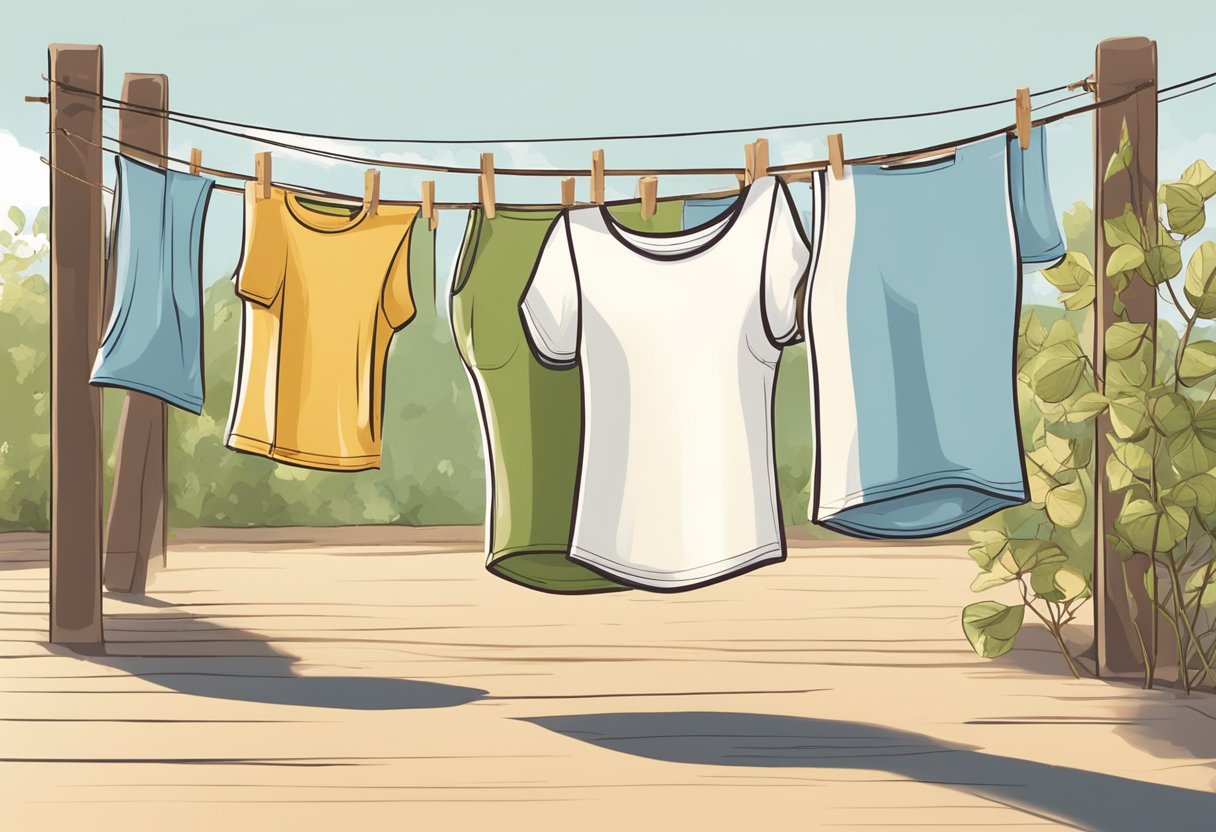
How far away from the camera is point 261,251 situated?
3.01 metres

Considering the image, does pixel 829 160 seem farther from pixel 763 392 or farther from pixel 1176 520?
pixel 1176 520

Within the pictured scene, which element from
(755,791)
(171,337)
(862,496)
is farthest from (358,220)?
(755,791)

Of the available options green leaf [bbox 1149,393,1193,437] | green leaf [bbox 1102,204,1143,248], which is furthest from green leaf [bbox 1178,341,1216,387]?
green leaf [bbox 1102,204,1143,248]

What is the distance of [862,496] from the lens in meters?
2.58

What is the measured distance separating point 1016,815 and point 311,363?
85.1 inches

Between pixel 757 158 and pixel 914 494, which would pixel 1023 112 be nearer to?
pixel 757 158

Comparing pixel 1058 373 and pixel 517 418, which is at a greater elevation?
pixel 1058 373

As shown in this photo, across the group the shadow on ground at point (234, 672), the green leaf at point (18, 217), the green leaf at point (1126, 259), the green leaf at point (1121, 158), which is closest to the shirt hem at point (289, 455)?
the shadow on ground at point (234, 672)

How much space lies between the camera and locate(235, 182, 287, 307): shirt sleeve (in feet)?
9.82

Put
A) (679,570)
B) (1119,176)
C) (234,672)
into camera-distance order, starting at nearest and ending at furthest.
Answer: (679,570)
(1119,176)
(234,672)

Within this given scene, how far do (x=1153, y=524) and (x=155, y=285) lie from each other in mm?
2944

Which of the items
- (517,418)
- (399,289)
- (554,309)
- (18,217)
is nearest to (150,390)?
(399,289)

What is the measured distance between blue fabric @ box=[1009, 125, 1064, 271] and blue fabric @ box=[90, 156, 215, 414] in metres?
2.35

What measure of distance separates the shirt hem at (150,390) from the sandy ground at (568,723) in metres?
0.86
